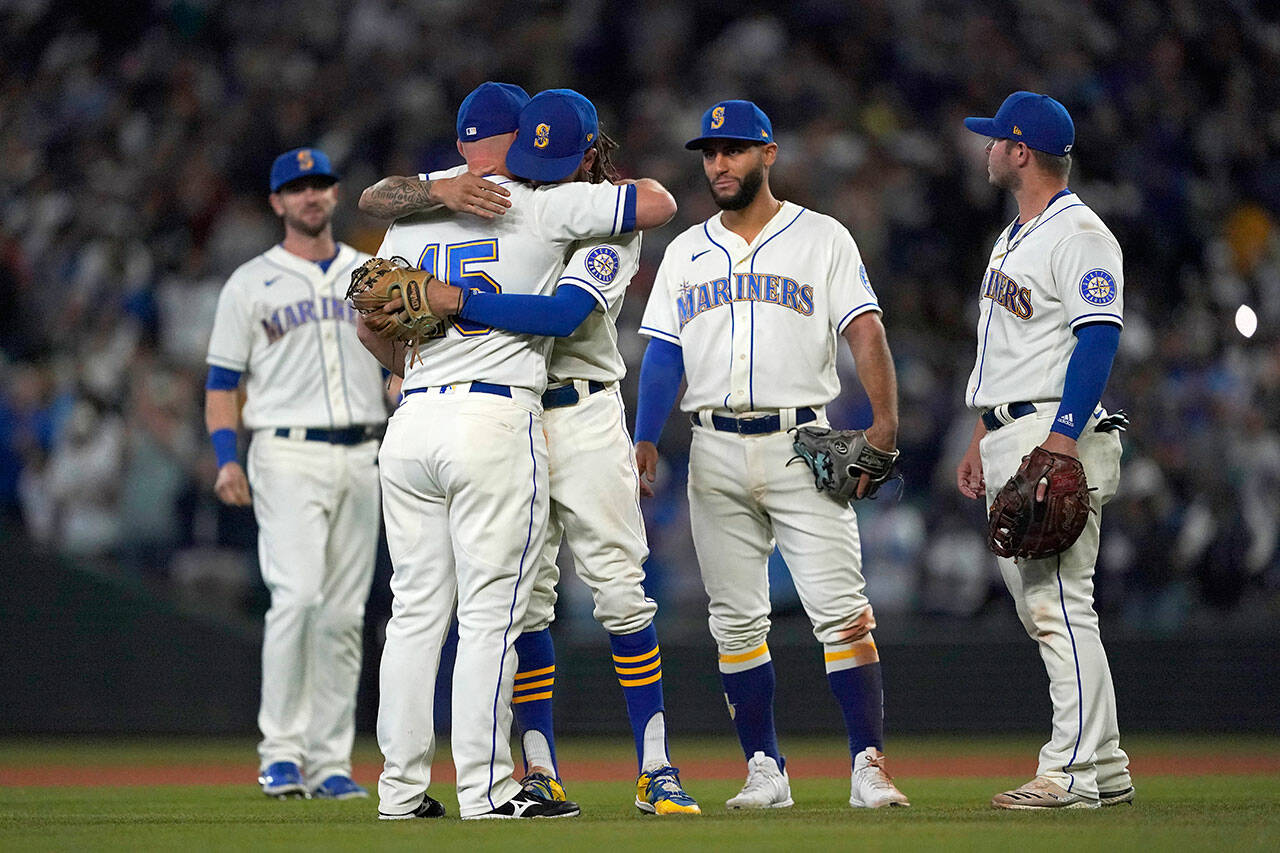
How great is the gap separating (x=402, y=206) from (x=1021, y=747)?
217 inches

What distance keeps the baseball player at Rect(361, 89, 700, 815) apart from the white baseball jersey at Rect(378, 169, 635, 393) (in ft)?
0.22

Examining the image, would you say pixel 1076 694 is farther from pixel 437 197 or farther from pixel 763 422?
pixel 437 197

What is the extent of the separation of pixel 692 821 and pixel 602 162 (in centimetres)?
218

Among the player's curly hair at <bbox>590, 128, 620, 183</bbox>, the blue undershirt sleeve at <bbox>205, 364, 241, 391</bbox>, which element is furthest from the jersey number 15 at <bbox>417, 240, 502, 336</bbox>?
the blue undershirt sleeve at <bbox>205, 364, 241, 391</bbox>

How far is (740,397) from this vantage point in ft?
18.0

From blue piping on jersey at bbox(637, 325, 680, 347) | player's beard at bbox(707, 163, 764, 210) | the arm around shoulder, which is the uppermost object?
player's beard at bbox(707, 163, 764, 210)

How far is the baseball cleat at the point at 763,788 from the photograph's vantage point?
5414 mm

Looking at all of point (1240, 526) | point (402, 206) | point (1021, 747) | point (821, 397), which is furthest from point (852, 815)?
point (1240, 526)

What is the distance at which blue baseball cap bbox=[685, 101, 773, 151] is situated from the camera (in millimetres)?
5453

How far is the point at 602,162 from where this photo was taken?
545 cm

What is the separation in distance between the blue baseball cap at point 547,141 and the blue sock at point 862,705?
190 centimetres

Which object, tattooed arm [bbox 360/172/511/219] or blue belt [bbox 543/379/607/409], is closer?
tattooed arm [bbox 360/172/511/219]

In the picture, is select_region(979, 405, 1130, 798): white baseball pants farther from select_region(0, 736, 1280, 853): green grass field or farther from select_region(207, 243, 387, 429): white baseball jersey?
select_region(207, 243, 387, 429): white baseball jersey

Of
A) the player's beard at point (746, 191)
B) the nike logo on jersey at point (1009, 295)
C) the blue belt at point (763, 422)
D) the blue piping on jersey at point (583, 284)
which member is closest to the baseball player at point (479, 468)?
the blue piping on jersey at point (583, 284)
